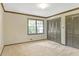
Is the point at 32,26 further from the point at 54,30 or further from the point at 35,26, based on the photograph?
the point at 54,30

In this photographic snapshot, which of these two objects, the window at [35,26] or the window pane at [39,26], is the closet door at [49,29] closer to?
the window at [35,26]

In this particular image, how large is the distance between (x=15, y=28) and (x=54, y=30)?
329 cm

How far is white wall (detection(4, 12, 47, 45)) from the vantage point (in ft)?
20.3

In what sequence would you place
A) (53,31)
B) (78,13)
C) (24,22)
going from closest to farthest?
(78,13)
(24,22)
(53,31)

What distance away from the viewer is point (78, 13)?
5137 mm

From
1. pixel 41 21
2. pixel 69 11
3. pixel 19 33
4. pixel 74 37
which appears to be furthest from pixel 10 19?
pixel 74 37

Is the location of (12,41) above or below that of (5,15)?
below

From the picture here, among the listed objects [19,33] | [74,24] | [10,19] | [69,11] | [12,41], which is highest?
[69,11]

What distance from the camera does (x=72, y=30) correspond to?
567 centimetres

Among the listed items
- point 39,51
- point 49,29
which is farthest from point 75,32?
point 49,29

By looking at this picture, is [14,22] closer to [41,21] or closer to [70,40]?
[41,21]

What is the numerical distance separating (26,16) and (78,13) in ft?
13.0

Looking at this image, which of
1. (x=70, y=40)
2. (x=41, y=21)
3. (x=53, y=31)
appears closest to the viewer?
(x=70, y=40)

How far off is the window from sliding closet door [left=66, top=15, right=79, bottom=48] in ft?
10.1
